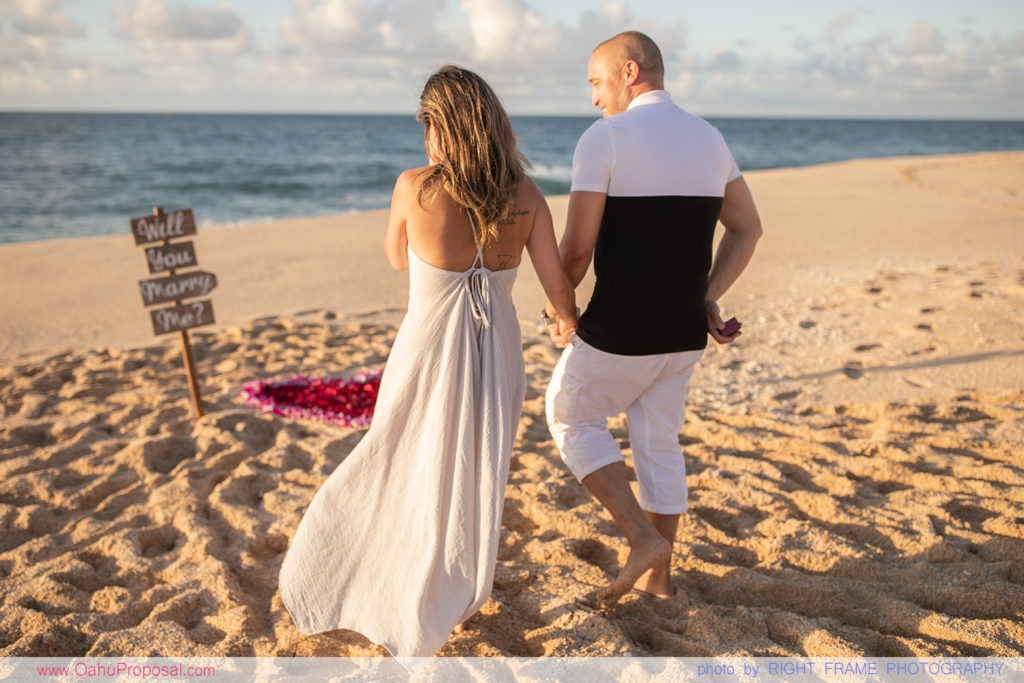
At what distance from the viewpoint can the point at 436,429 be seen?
251cm

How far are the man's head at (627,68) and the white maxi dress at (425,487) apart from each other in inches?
29.9

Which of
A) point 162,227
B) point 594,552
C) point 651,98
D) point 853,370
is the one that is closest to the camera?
point 651,98

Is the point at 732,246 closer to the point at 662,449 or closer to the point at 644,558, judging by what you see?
the point at 662,449

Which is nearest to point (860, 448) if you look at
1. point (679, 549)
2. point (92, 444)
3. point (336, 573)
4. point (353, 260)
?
point (679, 549)

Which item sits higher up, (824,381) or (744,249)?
(744,249)

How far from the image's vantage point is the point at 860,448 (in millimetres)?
4277

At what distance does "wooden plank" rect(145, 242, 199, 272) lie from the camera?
4758 millimetres

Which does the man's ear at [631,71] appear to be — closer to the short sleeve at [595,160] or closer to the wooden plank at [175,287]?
the short sleeve at [595,160]

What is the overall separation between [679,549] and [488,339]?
1463 millimetres

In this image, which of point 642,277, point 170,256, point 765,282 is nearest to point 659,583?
point 642,277

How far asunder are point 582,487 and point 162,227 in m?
3.16

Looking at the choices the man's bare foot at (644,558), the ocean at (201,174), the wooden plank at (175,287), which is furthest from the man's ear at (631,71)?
the ocean at (201,174)

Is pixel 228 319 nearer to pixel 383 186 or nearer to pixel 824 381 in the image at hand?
pixel 824 381

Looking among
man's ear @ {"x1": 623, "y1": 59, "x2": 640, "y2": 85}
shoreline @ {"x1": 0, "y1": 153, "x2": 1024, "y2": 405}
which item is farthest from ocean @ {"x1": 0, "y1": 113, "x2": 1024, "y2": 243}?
man's ear @ {"x1": 623, "y1": 59, "x2": 640, "y2": 85}
